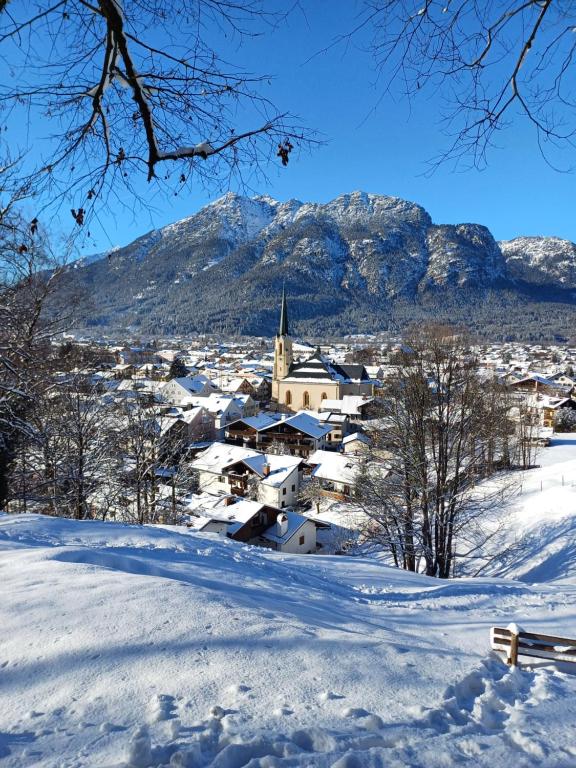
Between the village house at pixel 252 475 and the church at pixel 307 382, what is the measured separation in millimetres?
29506

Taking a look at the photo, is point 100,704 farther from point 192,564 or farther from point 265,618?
point 192,564

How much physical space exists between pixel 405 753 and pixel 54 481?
39.9 ft

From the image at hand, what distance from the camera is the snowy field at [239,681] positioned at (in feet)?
A: 7.65

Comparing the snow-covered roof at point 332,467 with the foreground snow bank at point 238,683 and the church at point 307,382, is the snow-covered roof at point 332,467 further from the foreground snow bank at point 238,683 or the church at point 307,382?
the church at point 307,382

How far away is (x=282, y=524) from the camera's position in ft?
62.7

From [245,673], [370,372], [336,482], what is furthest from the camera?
[370,372]

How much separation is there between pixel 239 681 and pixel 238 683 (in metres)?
0.02

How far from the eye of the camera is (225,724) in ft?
8.06

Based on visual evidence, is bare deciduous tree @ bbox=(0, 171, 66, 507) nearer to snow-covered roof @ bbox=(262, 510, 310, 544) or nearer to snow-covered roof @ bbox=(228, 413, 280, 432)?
snow-covered roof @ bbox=(262, 510, 310, 544)

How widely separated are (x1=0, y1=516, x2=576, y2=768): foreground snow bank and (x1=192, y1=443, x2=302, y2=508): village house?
20.9 meters

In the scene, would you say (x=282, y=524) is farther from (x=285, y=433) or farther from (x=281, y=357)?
(x=281, y=357)

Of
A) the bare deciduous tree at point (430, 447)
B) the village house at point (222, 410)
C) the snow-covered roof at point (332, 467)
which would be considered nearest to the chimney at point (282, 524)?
the snow-covered roof at point (332, 467)

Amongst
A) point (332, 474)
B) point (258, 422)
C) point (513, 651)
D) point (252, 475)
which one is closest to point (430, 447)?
point (513, 651)

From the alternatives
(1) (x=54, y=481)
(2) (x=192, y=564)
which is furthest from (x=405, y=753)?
(1) (x=54, y=481)
